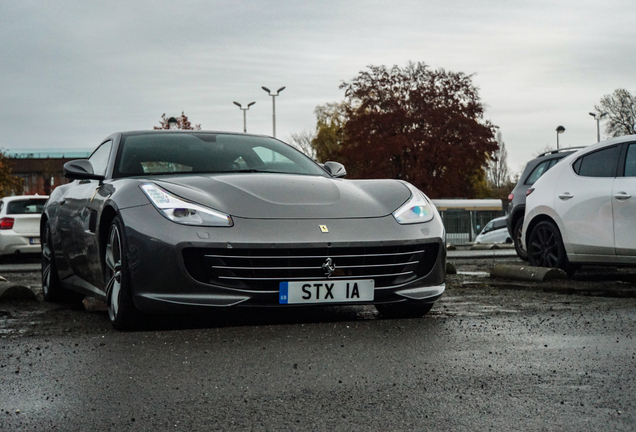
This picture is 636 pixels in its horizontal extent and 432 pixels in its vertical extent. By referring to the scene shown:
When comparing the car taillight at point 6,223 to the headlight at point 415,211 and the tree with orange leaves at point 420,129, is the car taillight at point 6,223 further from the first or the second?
the tree with orange leaves at point 420,129

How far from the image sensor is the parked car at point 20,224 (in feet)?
61.2

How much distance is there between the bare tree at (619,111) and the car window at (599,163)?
4727 cm

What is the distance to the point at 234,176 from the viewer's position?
6.15 metres

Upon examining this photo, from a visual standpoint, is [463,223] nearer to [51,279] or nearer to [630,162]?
[630,162]

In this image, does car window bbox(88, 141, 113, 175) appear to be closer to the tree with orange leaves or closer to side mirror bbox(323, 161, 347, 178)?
side mirror bbox(323, 161, 347, 178)

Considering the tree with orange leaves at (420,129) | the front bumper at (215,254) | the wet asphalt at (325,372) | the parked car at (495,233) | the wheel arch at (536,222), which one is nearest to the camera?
the wet asphalt at (325,372)

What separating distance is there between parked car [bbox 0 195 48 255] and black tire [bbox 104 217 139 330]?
1346 centimetres

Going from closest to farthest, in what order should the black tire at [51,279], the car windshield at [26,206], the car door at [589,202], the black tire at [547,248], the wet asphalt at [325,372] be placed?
the wet asphalt at [325,372] < the black tire at [51,279] < the car door at [589,202] < the black tire at [547,248] < the car windshield at [26,206]

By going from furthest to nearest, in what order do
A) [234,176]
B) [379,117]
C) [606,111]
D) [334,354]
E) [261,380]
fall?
[606,111] < [379,117] < [234,176] < [334,354] < [261,380]

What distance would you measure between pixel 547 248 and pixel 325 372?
6076 mm

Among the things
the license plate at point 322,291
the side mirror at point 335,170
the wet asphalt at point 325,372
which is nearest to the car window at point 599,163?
the wet asphalt at point 325,372

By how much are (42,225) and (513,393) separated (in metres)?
5.73

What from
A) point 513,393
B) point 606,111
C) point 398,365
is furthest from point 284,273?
point 606,111

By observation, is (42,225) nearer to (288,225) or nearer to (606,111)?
(288,225)
